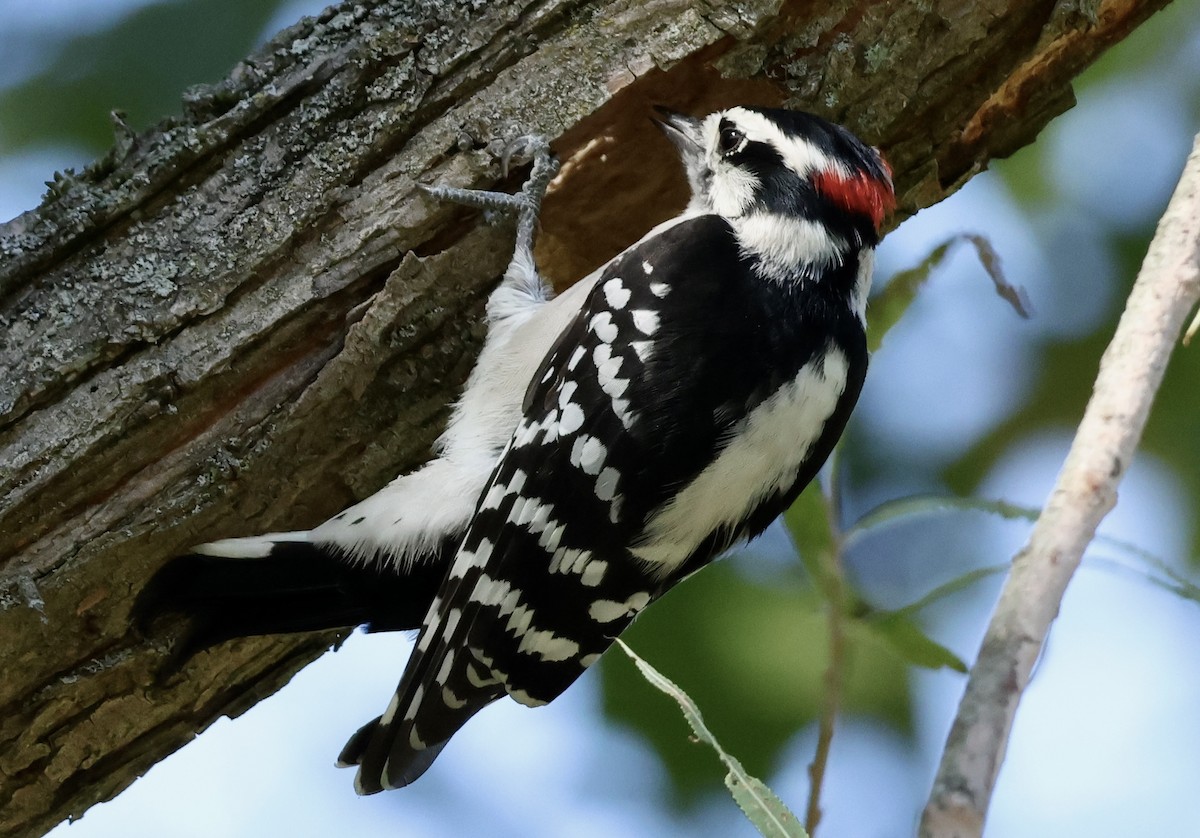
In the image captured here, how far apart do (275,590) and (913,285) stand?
4.26 feet

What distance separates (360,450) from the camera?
238 centimetres

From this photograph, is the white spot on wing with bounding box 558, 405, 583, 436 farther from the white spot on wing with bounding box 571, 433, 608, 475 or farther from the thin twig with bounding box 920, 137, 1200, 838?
the thin twig with bounding box 920, 137, 1200, 838

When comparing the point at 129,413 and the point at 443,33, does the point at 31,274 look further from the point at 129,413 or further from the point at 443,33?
the point at 443,33

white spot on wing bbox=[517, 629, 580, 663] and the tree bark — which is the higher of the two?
the tree bark

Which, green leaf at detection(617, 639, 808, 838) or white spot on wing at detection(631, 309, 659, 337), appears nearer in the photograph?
green leaf at detection(617, 639, 808, 838)

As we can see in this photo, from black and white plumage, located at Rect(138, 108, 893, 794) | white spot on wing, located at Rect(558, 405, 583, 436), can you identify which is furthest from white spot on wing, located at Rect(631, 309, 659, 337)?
white spot on wing, located at Rect(558, 405, 583, 436)

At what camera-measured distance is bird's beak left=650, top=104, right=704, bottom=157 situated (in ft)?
7.81

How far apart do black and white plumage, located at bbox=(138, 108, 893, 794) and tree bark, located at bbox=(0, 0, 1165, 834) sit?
0.35 ft

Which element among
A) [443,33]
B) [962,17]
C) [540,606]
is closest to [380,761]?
[540,606]

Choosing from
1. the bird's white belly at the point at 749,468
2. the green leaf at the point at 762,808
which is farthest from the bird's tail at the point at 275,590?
the green leaf at the point at 762,808

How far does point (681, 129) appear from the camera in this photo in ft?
7.89

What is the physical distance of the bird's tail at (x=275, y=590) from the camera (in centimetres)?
224

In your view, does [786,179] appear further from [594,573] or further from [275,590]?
[275,590]

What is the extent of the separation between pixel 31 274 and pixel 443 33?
32.6 inches
